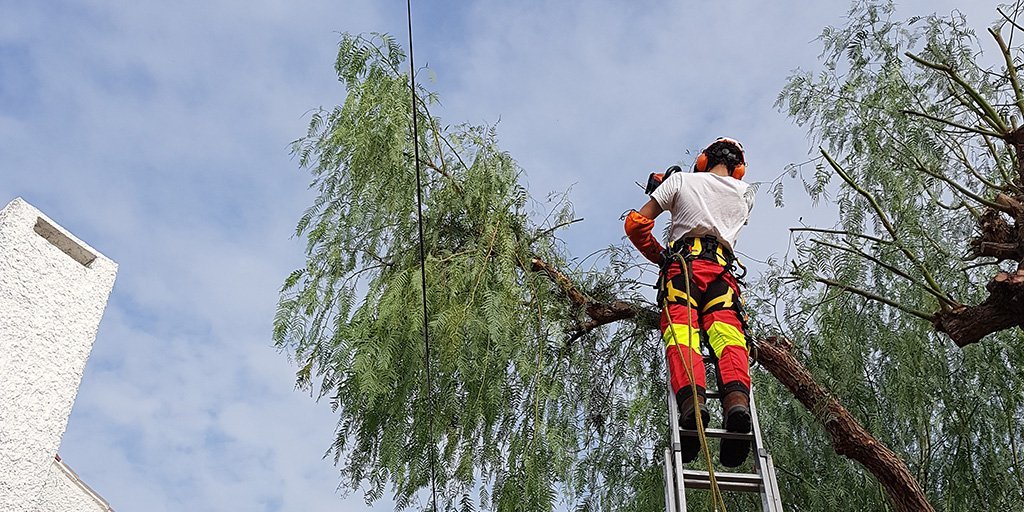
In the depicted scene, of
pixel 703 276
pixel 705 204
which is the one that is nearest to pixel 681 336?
pixel 703 276

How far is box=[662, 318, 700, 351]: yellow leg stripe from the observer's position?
3417 mm

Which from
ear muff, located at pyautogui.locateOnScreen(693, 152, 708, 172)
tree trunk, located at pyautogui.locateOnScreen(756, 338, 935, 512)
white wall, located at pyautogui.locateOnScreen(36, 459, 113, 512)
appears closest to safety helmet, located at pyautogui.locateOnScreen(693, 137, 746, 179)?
ear muff, located at pyautogui.locateOnScreen(693, 152, 708, 172)

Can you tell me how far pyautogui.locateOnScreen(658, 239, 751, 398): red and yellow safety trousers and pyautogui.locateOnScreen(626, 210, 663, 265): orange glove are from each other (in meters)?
0.13

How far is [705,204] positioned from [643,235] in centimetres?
27

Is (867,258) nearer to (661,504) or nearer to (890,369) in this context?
(890,369)

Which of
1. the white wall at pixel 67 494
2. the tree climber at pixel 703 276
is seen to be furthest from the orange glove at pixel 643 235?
the white wall at pixel 67 494

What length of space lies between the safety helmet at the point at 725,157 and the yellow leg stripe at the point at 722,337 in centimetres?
98

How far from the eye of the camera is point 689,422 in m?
3.28

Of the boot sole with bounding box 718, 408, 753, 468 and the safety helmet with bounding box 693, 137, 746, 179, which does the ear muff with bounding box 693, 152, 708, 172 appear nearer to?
the safety helmet with bounding box 693, 137, 746, 179

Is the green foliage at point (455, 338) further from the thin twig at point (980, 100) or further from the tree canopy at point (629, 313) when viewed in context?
the thin twig at point (980, 100)

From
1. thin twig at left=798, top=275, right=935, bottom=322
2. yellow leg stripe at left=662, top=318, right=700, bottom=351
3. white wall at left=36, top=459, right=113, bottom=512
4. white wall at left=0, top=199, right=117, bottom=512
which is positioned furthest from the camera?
thin twig at left=798, top=275, right=935, bottom=322

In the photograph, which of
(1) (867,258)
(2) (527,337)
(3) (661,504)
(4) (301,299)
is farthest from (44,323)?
(1) (867,258)

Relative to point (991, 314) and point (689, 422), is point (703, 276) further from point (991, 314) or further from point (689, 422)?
point (991, 314)

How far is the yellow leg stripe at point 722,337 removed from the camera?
342 cm
